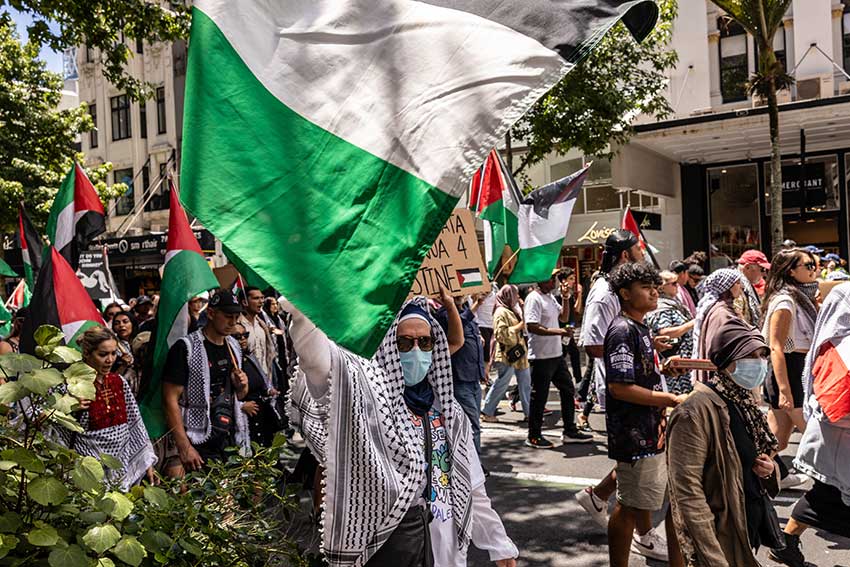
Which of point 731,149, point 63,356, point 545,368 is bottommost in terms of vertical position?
point 545,368

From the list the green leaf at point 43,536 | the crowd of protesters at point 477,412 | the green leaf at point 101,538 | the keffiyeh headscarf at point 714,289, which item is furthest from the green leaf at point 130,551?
the keffiyeh headscarf at point 714,289

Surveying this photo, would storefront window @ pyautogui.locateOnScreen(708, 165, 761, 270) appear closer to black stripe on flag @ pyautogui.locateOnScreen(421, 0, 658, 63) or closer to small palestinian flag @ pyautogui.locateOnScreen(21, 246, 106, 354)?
small palestinian flag @ pyautogui.locateOnScreen(21, 246, 106, 354)

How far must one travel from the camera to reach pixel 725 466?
351 centimetres

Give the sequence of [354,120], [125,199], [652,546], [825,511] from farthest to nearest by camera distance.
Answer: [125,199] → [652,546] → [825,511] → [354,120]

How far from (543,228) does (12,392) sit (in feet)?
20.8

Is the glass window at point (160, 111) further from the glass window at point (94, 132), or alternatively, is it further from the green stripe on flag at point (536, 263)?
the green stripe on flag at point (536, 263)

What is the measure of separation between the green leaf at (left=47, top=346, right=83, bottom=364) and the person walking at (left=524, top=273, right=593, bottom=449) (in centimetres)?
668

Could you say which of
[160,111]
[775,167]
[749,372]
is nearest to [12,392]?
[749,372]

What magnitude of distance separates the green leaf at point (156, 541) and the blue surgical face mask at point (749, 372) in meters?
2.80

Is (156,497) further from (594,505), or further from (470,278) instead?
(594,505)

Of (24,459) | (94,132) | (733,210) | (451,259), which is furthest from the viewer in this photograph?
(94,132)

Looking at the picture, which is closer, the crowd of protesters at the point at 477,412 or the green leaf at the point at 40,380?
the green leaf at the point at 40,380

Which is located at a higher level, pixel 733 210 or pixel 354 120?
pixel 733 210

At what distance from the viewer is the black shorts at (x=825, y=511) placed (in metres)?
4.36
